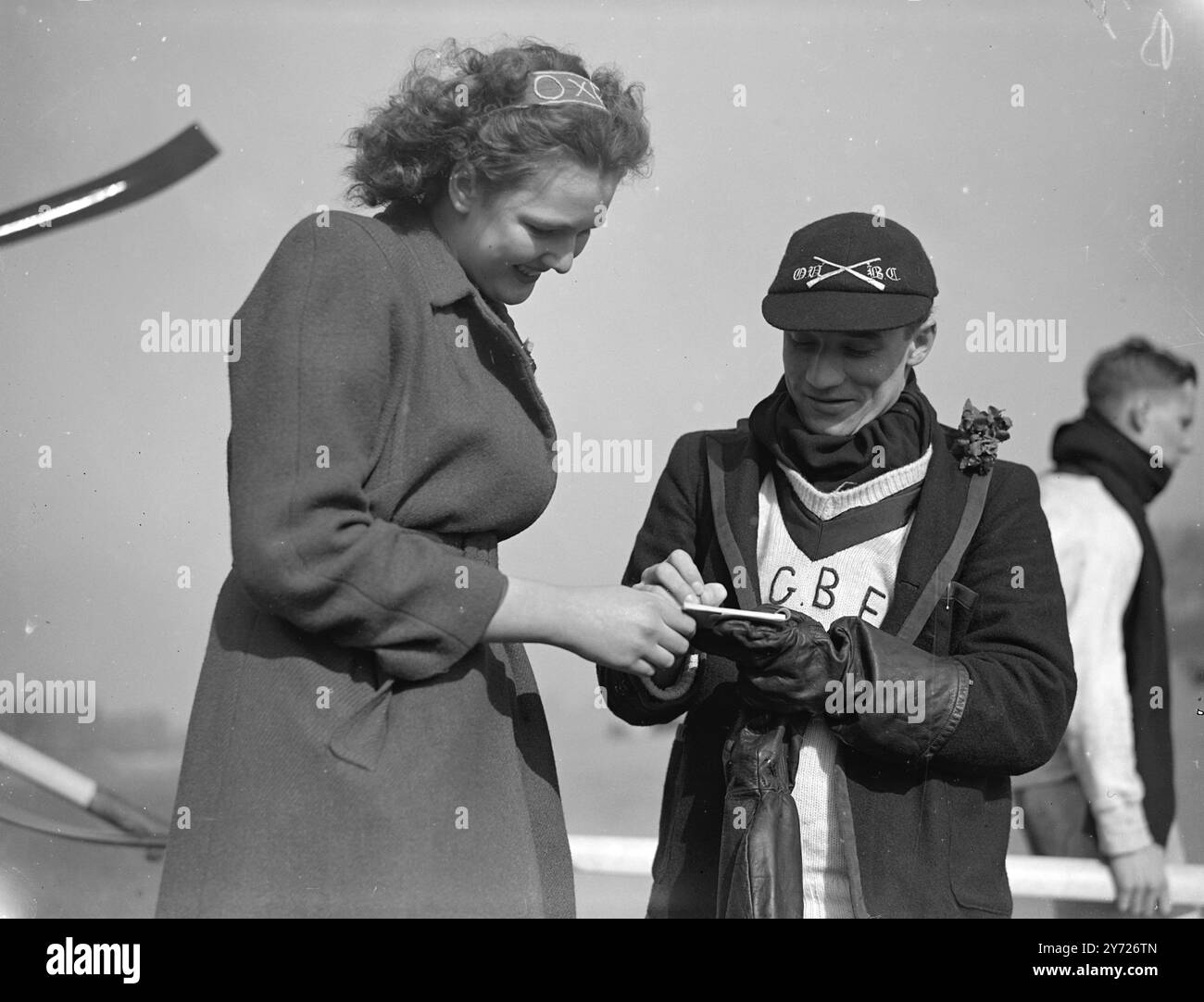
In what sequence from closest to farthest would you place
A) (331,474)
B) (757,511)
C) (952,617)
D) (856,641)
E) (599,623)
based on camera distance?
(331,474) < (599,623) < (856,641) < (952,617) < (757,511)

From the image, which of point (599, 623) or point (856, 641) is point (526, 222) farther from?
point (856, 641)

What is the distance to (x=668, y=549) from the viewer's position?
2.23 meters

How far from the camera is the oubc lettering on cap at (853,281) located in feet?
6.73

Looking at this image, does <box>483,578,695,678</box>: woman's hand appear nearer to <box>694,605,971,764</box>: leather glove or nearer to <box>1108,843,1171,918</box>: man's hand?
<box>694,605,971,764</box>: leather glove

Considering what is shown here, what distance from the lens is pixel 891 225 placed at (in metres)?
2.16

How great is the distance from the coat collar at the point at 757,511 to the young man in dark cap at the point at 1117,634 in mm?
989

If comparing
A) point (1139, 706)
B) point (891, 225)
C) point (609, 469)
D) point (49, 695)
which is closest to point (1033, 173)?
point (891, 225)

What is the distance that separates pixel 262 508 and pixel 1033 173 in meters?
1.74

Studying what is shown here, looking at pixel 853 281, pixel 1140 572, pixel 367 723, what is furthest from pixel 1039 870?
pixel 367 723

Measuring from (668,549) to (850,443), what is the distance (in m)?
0.33

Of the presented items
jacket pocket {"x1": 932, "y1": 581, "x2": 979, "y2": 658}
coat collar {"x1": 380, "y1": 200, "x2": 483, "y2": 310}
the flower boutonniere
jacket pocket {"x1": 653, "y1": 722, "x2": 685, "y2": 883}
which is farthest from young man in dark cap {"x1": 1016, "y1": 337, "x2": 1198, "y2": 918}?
coat collar {"x1": 380, "y1": 200, "x2": 483, "y2": 310}

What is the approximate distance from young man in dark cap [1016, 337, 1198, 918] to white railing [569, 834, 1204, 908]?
0.10 ft

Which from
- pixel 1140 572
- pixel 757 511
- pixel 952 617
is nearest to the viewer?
pixel 952 617

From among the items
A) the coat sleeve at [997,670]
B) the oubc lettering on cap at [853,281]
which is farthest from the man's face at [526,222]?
the coat sleeve at [997,670]
